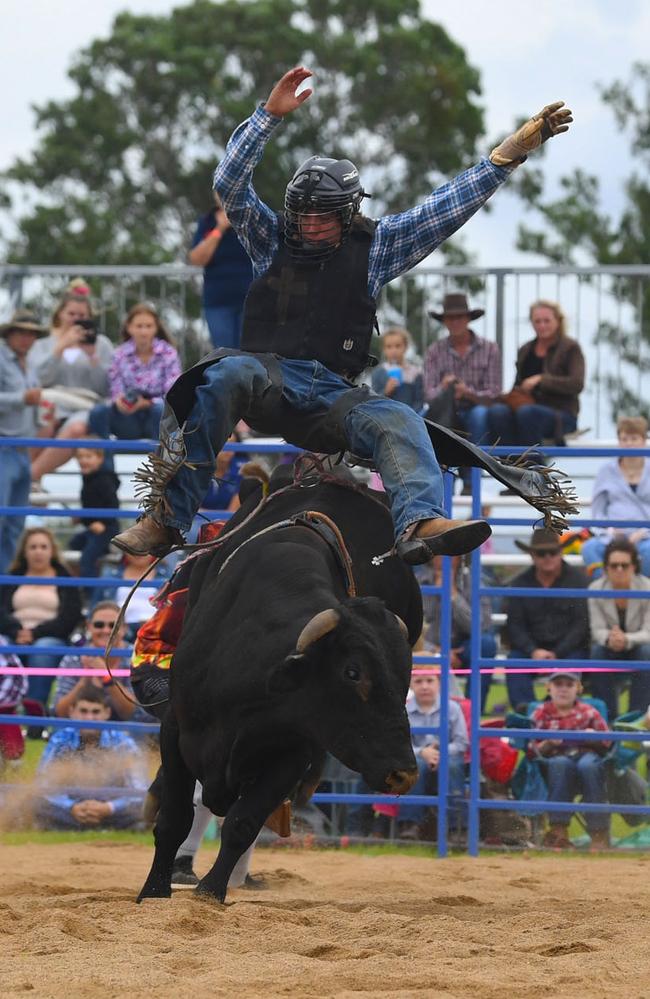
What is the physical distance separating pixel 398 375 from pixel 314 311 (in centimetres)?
565

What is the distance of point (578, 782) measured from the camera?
32.2ft

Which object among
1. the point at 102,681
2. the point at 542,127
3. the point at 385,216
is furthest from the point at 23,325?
the point at 542,127

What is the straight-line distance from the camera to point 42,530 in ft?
36.8

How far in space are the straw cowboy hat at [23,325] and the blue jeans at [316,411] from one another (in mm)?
5936

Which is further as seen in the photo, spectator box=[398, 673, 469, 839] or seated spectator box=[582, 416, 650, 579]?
seated spectator box=[582, 416, 650, 579]

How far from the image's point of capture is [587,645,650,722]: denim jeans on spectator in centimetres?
983

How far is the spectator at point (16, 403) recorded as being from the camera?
1138 cm

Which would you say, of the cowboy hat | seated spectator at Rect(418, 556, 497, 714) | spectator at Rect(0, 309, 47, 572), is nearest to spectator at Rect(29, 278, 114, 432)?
spectator at Rect(0, 309, 47, 572)

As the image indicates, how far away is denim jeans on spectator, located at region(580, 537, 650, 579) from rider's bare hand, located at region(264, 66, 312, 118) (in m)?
4.46

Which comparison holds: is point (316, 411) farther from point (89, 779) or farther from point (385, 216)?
point (89, 779)

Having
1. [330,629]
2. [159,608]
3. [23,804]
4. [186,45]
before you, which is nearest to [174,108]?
[186,45]

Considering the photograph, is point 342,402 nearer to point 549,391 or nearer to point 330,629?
point 330,629

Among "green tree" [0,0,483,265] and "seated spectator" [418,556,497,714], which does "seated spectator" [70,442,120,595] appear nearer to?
"seated spectator" [418,556,497,714]

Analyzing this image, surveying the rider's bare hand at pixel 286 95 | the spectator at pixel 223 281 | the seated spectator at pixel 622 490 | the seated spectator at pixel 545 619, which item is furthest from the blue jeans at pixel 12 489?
the rider's bare hand at pixel 286 95
